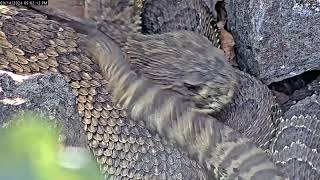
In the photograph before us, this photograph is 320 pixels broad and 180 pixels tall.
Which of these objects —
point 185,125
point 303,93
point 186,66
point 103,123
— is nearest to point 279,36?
point 303,93

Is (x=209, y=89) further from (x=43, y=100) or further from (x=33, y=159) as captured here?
(x=33, y=159)

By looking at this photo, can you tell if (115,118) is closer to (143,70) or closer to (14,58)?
(143,70)

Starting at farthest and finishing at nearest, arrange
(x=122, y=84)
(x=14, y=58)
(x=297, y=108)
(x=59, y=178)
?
(x=297, y=108), (x=14, y=58), (x=122, y=84), (x=59, y=178)

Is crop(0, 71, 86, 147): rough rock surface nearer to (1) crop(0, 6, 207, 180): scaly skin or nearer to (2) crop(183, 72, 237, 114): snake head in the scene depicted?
(1) crop(0, 6, 207, 180): scaly skin

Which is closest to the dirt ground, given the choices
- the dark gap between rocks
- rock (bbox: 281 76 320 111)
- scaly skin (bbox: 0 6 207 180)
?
scaly skin (bbox: 0 6 207 180)

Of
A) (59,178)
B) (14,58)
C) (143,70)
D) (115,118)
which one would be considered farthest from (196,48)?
(59,178)
